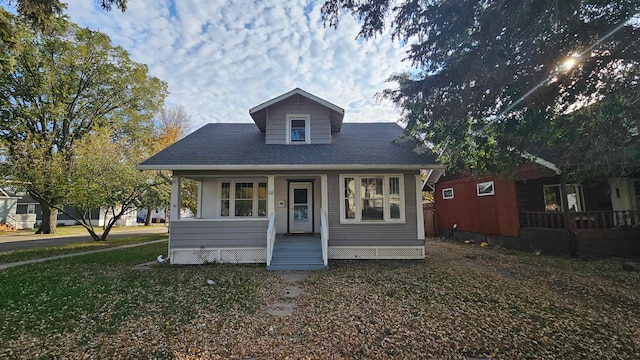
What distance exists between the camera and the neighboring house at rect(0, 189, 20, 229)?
28703 mm

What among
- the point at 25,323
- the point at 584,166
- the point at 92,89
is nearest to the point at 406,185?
the point at 584,166

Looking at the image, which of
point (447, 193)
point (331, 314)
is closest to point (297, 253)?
point (331, 314)

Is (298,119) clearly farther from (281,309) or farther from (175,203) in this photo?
(281,309)

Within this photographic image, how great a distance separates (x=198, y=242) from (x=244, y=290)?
3.37 m

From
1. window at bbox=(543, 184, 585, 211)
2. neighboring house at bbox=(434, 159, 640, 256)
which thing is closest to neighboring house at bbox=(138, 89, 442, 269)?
neighboring house at bbox=(434, 159, 640, 256)

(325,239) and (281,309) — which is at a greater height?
(325,239)

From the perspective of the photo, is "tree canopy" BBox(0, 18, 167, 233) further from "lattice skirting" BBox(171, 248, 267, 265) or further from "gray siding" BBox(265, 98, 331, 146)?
"gray siding" BBox(265, 98, 331, 146)

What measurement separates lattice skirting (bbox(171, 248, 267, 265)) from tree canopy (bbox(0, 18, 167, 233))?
1179cm

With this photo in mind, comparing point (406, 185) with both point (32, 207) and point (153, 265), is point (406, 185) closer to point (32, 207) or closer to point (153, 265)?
point (153, 265)

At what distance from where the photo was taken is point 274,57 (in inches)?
441

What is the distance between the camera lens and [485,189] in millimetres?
13273

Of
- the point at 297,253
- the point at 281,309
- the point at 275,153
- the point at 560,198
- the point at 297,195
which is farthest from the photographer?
the point at 560,198

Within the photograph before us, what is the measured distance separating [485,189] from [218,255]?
11513 millimetres

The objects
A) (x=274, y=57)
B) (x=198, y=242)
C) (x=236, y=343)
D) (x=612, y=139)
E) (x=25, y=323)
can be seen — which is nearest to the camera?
(x=236, y=343)
